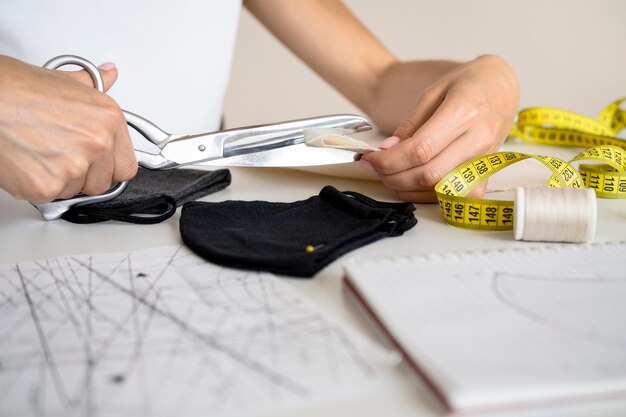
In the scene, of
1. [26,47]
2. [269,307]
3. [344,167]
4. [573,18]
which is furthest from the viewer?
[573,18]

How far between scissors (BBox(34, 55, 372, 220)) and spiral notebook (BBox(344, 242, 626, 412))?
351 millimetres

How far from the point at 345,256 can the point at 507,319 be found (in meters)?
0.25

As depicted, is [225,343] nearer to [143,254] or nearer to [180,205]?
[143,254]

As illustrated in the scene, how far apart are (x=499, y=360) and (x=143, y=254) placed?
1.45ft

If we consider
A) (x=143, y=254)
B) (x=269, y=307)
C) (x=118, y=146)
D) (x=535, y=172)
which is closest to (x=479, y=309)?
(x=269, y=307)

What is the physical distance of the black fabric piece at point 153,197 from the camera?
903 millimetres

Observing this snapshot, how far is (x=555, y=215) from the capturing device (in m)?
0.81

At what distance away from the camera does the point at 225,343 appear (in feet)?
1.86

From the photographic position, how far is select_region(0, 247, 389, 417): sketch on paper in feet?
1.62

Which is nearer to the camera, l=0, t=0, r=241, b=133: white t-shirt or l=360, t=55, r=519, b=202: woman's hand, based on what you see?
l=360, t=55, r=519, b=202: woman's hand

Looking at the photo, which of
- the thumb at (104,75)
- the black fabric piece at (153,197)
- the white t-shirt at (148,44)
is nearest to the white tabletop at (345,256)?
the black fabric piece at (153,197)

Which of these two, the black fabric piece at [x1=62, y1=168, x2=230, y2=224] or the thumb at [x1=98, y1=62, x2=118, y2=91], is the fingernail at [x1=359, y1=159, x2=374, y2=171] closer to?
the black fabric piece at [x1=62, y1=168, x2=230, y2=224]

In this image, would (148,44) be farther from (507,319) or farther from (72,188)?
(507,319)

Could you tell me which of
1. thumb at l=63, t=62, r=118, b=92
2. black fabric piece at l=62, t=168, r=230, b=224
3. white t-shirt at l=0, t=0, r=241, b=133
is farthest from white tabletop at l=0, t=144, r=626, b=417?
white t-shirt at l=0, t=0, r=241, b=133
